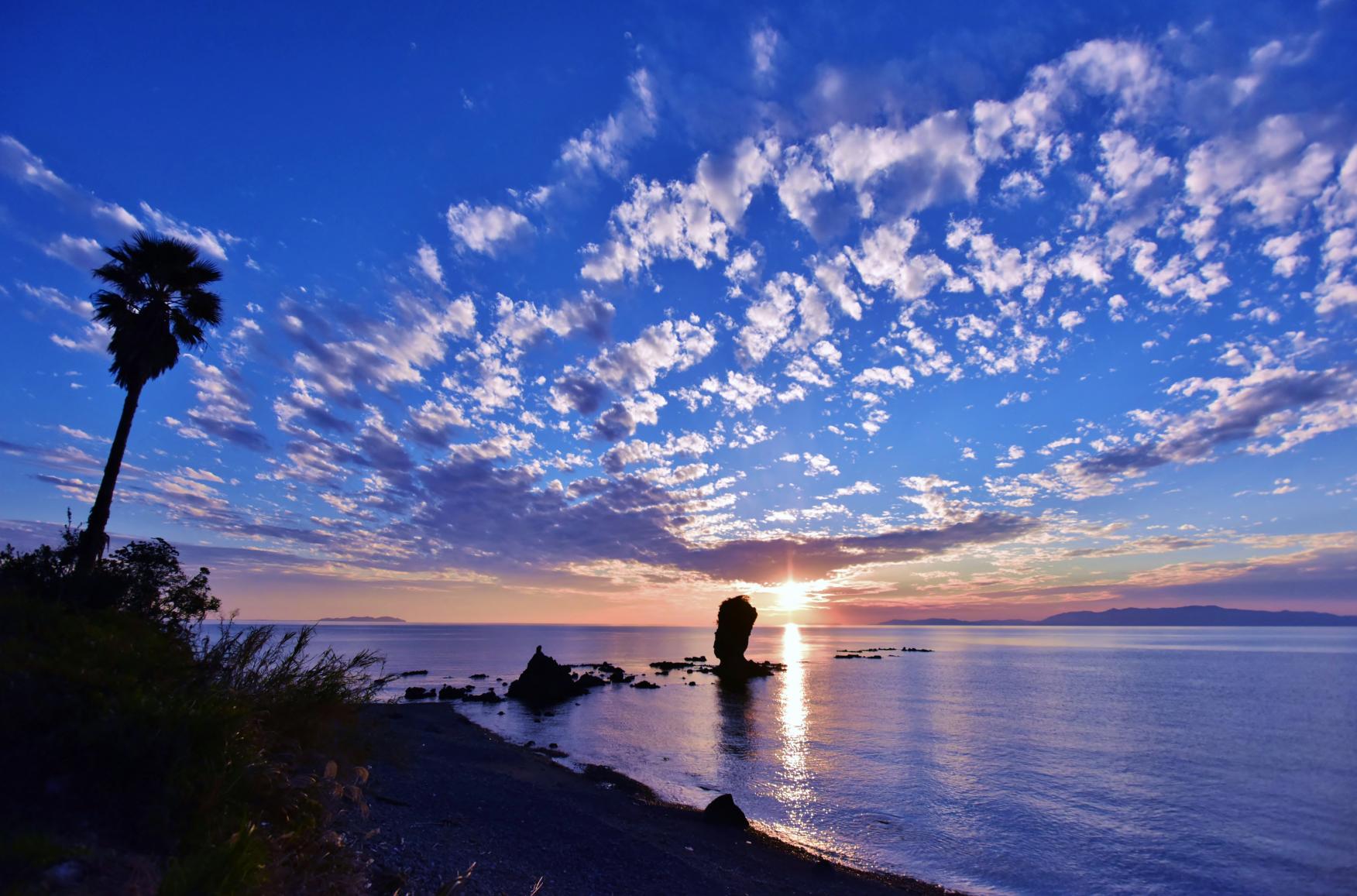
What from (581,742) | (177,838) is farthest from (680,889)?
(581,742)

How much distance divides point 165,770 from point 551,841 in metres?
13.5

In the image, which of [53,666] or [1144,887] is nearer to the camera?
[53,666]

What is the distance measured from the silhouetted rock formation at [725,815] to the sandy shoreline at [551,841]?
45 centimetres

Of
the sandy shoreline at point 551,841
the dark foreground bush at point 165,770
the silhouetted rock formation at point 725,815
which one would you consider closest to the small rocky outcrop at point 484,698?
the sandy shoreline at point 551,841

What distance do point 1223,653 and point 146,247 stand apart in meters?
195

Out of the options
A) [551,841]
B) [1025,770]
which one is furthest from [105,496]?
[1025,770]

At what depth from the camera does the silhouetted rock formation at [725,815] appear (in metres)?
23.5

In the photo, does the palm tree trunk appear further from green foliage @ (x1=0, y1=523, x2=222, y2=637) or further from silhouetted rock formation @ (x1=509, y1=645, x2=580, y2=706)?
silhouetted rock formation @ (x1=509, y1=645, x2=580, y2=706)

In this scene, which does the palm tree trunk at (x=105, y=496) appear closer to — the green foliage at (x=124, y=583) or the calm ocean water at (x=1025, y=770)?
the green foliage at (x=124, y=583)

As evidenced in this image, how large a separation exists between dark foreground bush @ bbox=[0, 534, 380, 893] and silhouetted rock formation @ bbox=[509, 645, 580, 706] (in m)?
58.4

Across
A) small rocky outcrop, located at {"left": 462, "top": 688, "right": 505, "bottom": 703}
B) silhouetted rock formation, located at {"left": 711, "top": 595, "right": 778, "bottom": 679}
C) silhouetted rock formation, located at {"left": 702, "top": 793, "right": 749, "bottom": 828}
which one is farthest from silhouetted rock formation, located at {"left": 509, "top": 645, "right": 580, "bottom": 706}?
silhouetted rock formation, located at {"left": 702, "top": 793, "right": 749, "bottom": 828}

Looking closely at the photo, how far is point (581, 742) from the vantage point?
4184 centimetres

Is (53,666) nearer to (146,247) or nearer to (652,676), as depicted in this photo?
(146,247)

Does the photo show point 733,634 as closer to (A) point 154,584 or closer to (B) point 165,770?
(A) point 154,584
